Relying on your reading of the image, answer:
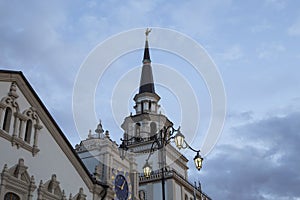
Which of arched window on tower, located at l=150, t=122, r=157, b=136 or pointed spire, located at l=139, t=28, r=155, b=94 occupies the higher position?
pointed spire, located at l=139, t=28, r=155, b=94

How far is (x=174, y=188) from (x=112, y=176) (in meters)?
15.6

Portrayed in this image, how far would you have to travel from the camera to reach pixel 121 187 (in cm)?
3562

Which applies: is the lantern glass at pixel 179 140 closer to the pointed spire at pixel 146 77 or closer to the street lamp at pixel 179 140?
the street lamp at pixel 179 140

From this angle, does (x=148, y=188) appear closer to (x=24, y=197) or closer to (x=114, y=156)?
(x=114, y=156)

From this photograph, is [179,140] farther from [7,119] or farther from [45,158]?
[7,119]

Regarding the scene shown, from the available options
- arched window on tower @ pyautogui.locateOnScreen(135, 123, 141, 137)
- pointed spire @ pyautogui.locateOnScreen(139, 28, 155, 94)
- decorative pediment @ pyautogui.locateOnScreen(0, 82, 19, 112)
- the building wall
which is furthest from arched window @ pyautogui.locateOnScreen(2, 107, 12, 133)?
pointed spire @ pyautogui.locateOnScreen(139, 28, 155, 94)

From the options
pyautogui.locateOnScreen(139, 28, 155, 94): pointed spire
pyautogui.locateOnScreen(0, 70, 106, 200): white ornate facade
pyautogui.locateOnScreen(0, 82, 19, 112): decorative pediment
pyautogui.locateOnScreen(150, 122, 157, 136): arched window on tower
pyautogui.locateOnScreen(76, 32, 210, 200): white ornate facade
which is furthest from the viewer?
pyautogui.locateOnScreen(139, 28, 155, 94): pointed spire

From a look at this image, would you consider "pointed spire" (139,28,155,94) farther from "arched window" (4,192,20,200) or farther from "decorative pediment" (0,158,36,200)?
"arched window" (4,192,20,200)

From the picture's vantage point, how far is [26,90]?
25969 mm

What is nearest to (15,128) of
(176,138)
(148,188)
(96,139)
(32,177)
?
(32,177)

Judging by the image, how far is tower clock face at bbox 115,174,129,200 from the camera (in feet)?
114

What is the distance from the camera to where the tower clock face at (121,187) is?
34.9 metres

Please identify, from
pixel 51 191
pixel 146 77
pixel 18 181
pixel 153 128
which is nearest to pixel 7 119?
pixel 18 181

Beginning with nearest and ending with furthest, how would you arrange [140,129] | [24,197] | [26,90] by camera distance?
1. [24,197]
2. [26,90]
3. [140,129]
